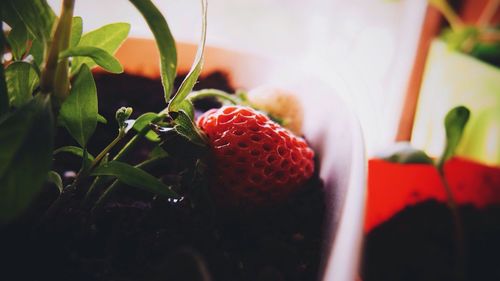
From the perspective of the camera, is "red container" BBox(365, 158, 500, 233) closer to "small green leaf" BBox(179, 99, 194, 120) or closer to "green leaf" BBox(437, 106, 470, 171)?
"green leaf" BBox(437, 106, 470, 171)

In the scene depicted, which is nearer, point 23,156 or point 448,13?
point 23,156

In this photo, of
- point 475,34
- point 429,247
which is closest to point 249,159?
point 429,247

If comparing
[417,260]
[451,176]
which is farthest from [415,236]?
[451,176]

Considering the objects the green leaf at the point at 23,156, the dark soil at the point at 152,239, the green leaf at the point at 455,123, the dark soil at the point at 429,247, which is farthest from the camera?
the dark soil at the point at 429,247

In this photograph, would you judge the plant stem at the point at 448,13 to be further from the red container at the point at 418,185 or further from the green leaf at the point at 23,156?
the green leaf at the point at 23,156

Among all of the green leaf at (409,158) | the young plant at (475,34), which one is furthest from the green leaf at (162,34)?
the young plant at (475,34)

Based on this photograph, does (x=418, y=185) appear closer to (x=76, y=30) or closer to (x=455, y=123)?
(x=455, y=123)

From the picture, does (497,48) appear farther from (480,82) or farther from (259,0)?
(259,0)
